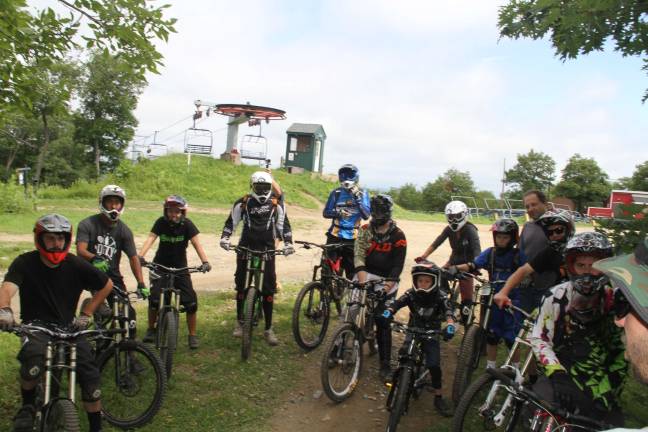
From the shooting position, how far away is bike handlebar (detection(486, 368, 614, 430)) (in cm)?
314

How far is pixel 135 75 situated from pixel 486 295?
4.78m

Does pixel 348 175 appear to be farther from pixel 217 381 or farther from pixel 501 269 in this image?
pixel 217 381

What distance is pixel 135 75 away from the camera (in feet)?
19.0

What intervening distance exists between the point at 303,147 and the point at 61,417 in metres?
40.5

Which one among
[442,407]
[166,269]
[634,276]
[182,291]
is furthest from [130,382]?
[634,276]

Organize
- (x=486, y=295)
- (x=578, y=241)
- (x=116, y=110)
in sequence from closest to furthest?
(x=578, y=241), (x=486, y=295), (x=116, y=110)

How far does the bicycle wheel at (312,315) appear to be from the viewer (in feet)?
21.9

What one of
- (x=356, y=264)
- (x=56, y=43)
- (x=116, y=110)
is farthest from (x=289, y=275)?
(x=116, y=110)

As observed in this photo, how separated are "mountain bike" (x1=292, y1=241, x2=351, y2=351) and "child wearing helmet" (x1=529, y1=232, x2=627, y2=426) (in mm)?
3252

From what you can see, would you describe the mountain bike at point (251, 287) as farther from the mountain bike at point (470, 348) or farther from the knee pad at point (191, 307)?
the mountain bike at point (470, 348)

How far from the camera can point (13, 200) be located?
19.6 m

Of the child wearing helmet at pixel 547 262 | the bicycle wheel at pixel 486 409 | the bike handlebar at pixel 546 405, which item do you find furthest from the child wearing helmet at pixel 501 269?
the bike handlebar at pixel 546 405

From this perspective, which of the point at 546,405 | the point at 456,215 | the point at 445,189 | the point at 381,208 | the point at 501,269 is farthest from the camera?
the point at 445,189

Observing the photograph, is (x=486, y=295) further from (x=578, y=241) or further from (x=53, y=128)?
(x=53, y=128)
